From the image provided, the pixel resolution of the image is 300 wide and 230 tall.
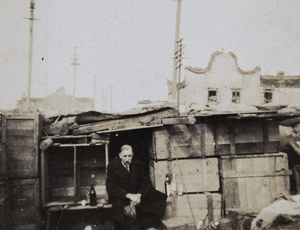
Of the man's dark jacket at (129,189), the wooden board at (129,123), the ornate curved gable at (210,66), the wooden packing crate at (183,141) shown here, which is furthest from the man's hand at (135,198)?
the ornate curved gable at (210,66)

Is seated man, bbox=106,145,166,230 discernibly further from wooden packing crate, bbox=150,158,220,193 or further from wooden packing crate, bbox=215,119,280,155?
wooden packing crate, bbox=215,119,280,155

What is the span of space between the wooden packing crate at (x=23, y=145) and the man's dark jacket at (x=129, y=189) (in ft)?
6.67

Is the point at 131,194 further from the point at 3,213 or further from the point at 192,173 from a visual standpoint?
the point at 3,213

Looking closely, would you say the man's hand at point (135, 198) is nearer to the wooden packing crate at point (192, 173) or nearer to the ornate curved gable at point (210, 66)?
the wooden packing crate at point (192, 173)

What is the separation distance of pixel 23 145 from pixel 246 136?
590cm

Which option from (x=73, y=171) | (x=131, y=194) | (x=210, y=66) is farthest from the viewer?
(x=210, y=66)

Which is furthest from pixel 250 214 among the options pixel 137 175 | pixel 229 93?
pixel 229 93

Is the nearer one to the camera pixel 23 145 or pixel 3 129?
pixel 3 129

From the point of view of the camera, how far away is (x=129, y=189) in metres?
6.15

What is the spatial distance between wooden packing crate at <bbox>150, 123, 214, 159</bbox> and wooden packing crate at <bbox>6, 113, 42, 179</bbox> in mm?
3087

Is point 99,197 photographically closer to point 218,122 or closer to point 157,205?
point 157,205

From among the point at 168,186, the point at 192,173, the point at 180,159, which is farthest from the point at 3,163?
the point at 192,173

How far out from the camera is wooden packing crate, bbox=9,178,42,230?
6176 mm

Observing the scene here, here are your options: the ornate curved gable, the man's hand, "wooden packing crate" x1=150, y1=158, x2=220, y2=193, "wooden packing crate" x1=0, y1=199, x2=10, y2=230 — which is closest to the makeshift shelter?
"wooden packing crate" x1=150, y1=158, x2=220, y2=193
